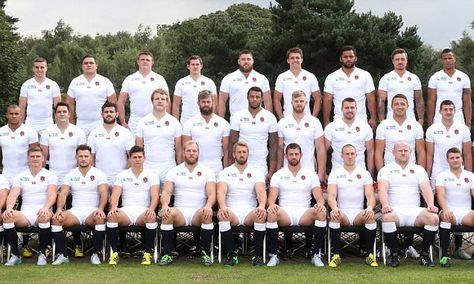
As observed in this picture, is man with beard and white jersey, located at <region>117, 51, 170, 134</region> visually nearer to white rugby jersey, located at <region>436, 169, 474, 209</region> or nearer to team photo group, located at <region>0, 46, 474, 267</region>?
team photo group, located at <region>0, 46, 474, 267</region>

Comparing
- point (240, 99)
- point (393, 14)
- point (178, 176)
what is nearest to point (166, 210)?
point (178, 176)

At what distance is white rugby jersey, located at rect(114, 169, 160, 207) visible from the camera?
9078 mm

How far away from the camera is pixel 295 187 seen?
29.6 feet

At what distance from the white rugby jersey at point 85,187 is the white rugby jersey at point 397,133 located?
3.96m

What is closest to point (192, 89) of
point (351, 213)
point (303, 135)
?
point (303, 135)

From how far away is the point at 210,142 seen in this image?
385 inches

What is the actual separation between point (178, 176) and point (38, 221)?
6.20 ft

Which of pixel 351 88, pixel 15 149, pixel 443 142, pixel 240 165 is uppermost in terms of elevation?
pixel 351 88

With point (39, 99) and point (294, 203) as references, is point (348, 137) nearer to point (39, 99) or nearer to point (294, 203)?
point (294, 203)

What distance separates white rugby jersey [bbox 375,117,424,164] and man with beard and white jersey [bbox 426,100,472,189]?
22 centimetres

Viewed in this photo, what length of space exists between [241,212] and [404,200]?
6.99 ft

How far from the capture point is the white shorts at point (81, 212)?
891 centimetres

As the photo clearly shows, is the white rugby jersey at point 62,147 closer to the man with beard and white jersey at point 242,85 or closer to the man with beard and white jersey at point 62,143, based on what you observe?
the man with beard and white jersey at point 62,143

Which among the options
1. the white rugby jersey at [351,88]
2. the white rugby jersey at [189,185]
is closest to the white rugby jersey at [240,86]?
the white rugby jersey at [351,88]
